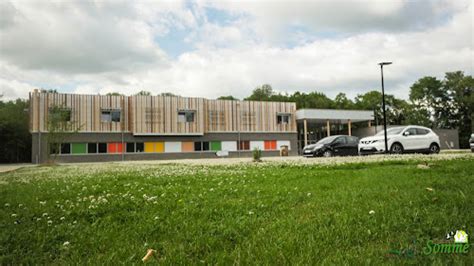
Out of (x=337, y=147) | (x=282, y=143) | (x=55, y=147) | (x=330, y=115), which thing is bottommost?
(x=337, y=147)

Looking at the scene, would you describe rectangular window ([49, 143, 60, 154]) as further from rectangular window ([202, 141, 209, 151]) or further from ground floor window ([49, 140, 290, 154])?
rectangular window ([202, 141, 209, 151])

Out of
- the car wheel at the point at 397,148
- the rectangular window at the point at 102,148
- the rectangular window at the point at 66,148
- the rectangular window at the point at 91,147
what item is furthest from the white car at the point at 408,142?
the rectangular window at the point at 66,148

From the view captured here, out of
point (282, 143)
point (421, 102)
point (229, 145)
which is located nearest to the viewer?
point (229, 145)

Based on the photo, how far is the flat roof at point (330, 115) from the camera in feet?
152

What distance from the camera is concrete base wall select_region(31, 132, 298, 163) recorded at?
36.7 meters

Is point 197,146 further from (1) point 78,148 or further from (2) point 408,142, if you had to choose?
(2) point 408,142

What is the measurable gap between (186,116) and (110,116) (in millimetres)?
9624

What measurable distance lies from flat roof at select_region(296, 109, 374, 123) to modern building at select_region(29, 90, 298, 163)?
2.41 m

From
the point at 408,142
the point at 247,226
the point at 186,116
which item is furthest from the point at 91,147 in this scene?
the point at 247,226

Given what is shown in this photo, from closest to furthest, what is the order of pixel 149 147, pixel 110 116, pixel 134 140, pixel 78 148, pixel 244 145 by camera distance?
pixel 78 148 < pixel 110 116 < pixel 134 140 < pixel 149 147 < pixel 244 145

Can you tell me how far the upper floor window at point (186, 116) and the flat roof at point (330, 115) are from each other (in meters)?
16.0

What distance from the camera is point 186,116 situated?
141ft

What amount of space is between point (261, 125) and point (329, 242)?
4401cm

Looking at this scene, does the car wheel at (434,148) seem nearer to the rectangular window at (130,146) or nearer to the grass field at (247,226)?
the grass field at (247,226)
